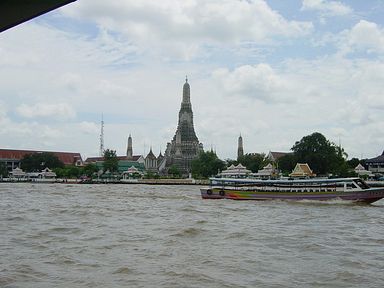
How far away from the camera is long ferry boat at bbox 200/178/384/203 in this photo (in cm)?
3525

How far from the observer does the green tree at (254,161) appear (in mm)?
99250

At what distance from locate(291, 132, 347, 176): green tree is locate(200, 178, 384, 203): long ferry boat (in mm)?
39705

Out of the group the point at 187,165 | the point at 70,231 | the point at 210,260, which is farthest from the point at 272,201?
the point at 187,165

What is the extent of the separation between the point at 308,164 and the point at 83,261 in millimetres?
70599

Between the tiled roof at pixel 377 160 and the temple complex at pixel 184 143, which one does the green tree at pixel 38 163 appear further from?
the tiled roof at pixel 377 160

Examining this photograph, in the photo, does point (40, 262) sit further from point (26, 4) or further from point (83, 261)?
point (26, 4)

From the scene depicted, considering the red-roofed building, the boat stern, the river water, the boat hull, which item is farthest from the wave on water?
the red-roofed building

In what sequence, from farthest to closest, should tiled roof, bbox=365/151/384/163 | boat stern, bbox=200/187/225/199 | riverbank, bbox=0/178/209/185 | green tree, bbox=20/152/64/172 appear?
Answer: 1. green tree, bbox=20/152/64/172
2. riverbank, bbox=0/178/209/185
3. tiled roof, bbox=365/151/384/163
4. boat stern, bbox=200/187/225/199

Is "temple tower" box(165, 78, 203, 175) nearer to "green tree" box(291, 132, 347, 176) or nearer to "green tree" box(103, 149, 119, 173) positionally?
"green tree" box(103, 149, 119, 173)

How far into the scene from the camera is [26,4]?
5492 millimetres

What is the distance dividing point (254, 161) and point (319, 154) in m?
23.3

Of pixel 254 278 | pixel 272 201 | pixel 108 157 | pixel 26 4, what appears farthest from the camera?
pixel 108 157

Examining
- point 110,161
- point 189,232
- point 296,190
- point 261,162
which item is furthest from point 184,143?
point 189,232

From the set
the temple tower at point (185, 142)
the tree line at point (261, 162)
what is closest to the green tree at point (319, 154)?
the tree line at point (261, 162)
